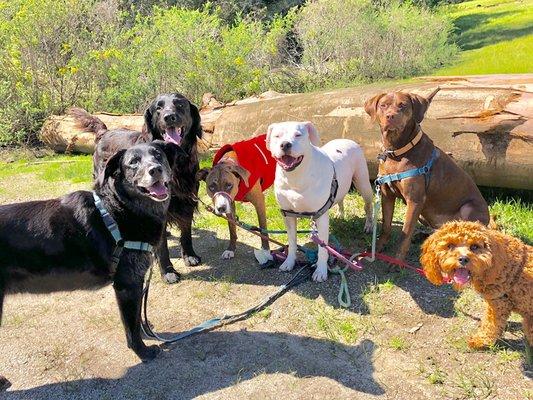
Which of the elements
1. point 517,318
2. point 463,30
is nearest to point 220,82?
point 517,318

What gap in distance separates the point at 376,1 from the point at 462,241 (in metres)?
18.1

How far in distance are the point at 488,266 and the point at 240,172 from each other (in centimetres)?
240

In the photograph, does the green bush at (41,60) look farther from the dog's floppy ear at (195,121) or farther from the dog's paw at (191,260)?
the dog's paw at (191,260)

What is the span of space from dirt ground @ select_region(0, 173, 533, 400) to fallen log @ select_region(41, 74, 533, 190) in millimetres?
1809

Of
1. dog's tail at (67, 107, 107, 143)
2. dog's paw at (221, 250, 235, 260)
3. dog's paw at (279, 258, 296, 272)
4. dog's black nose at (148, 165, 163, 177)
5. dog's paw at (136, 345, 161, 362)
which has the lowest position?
dog's paw at (221, 250, 235, 260)

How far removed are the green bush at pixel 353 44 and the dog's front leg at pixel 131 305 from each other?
1117 cm

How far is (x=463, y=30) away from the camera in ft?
110

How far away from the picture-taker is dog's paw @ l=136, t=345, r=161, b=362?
142 inches

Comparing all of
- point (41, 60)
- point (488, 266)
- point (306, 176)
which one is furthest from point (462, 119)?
point (41, 60)

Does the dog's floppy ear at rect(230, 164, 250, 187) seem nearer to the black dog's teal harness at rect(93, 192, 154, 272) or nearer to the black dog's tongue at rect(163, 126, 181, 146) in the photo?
the black dog's tongue at rect(163, 126, 181, 146)

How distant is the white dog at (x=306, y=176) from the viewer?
161 inches

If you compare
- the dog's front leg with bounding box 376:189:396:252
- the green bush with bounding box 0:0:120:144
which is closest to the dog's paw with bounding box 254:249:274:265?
the dog's front leg with bounding box 376:189:396:252

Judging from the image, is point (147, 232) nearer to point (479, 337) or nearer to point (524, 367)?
point (479, 337)

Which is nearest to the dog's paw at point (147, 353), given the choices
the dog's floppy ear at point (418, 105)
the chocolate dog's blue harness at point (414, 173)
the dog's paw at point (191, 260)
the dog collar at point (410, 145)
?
the dog's paw at point (191, 260)
